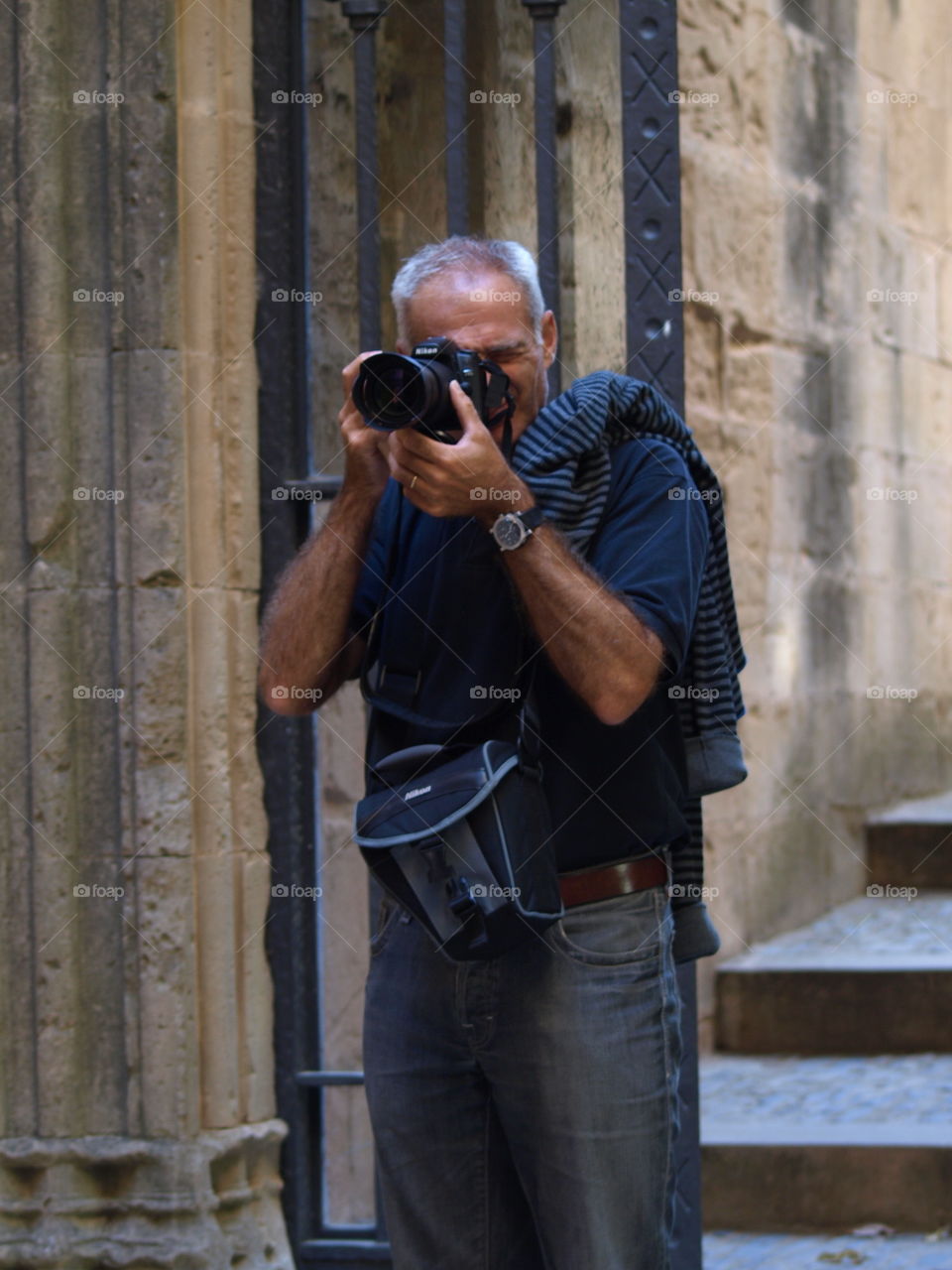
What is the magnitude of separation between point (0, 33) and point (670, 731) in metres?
1.97

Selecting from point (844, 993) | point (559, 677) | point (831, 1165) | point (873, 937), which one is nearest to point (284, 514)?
Result: point (559, 677)

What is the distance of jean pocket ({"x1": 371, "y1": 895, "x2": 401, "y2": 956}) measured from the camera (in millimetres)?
2207

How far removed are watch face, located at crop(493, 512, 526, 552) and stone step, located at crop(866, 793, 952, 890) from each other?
395cm

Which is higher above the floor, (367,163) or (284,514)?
(367,163)

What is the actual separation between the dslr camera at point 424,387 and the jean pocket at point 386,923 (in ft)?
1.75

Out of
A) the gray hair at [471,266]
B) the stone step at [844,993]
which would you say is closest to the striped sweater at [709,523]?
the gray hair at [471,266]

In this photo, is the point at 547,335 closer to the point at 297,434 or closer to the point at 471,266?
the point at 471,266

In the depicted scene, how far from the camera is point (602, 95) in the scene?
3.45m

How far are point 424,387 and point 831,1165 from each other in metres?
2.48

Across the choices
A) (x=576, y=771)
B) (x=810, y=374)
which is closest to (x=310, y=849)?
(x=576, y=771)

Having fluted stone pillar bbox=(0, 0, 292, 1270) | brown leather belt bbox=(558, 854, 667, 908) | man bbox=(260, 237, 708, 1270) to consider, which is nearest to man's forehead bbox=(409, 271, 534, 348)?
man bbox=(260, 237, 708, 1270)

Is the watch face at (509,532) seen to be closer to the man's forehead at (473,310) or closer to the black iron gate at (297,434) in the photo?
the man's forehead at (473,310)

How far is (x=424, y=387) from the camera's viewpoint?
80.7 inches

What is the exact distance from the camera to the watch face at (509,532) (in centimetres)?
203
